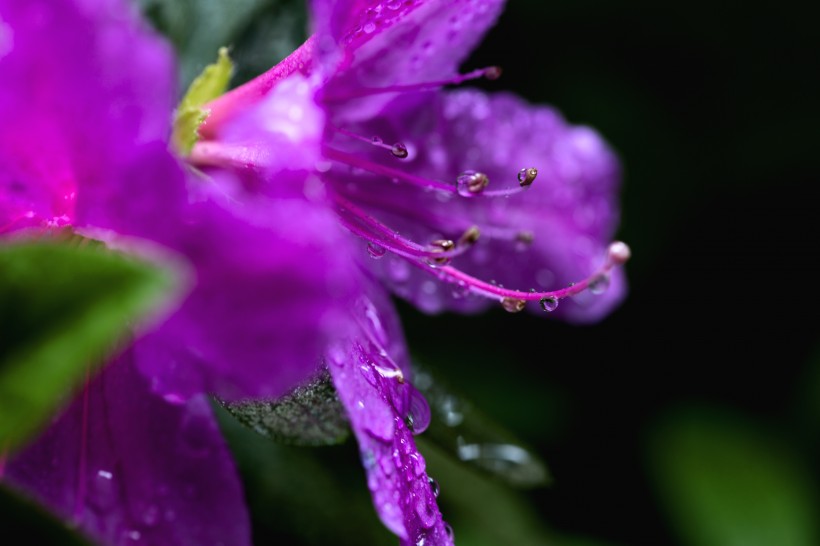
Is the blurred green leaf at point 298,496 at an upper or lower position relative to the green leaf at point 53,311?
upper

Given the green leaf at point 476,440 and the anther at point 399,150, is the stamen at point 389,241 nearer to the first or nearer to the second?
the anther at point 399,150

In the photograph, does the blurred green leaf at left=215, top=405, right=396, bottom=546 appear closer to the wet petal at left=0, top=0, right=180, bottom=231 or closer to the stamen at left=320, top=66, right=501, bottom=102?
the stamen at left=320, top=66, right=501, bottom=102

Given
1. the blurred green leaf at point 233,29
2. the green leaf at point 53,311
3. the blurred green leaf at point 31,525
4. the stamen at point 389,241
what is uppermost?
the blurred green leaf at point 233,29

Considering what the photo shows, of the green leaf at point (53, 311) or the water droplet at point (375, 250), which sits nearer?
the green leaf at point (53, 311)

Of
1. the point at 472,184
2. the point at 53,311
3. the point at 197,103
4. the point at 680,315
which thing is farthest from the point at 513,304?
the point at 680,315

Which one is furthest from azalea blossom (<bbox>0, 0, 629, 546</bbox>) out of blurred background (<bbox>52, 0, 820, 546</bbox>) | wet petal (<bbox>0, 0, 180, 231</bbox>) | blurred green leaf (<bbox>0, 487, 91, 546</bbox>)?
blurred background (<bbox>52, 0, 820, 546</bbox>)

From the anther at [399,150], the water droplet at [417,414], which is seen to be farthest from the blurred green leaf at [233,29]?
the water droplet at [417,414]

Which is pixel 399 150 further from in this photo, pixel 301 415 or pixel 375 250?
pixel 301 415

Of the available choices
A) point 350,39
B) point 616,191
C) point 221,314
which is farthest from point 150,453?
point 616,191
